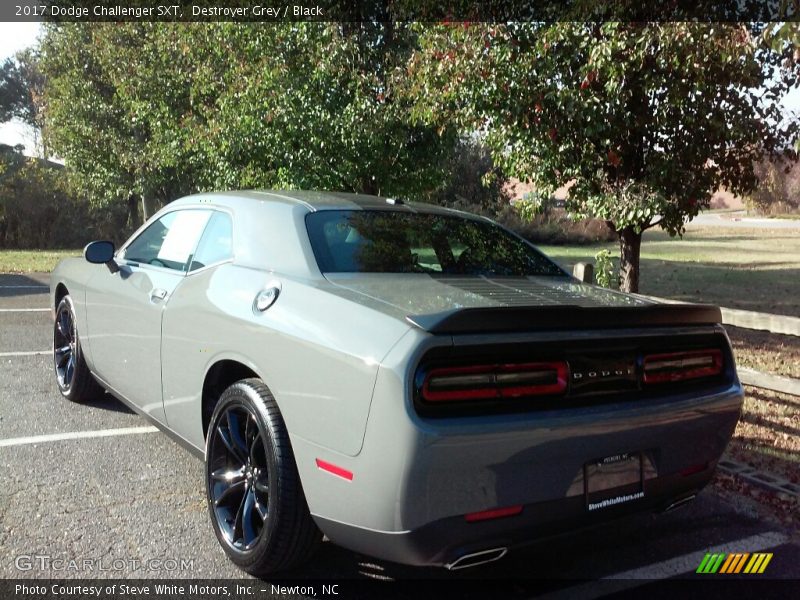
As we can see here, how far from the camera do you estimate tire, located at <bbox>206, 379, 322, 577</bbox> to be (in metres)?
2.80

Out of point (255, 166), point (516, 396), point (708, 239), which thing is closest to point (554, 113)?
point (516, 396)

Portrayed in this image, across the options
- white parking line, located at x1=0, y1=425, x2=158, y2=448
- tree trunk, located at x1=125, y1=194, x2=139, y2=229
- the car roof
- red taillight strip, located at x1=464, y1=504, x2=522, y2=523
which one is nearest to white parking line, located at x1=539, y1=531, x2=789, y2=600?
red taillight strip, located at x1=464, y1=504, x2=522, y2=523

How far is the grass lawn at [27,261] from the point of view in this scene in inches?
631

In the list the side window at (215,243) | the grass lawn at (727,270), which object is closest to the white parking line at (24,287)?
the side window at (215,243)

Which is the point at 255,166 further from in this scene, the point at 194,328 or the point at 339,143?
the point at 194,328

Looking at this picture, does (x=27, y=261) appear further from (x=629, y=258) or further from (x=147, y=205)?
(x=629, y=258)

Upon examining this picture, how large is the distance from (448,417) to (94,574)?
5.51ft

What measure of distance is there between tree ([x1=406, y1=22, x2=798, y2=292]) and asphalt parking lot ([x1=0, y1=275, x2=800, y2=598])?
3.34m

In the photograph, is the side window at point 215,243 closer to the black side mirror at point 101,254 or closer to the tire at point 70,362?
the black side mirror at point 101,254

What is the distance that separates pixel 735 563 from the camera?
3377mm

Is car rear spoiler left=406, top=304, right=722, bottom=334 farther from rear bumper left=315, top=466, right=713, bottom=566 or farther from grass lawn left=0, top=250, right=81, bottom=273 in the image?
grass lawn left=0, top=250, right=81, bottom=273

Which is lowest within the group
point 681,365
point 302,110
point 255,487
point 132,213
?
point 132,213

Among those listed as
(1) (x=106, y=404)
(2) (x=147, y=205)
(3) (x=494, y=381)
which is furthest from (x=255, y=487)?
(2) (x=147, y=205)

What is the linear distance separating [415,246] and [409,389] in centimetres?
143
